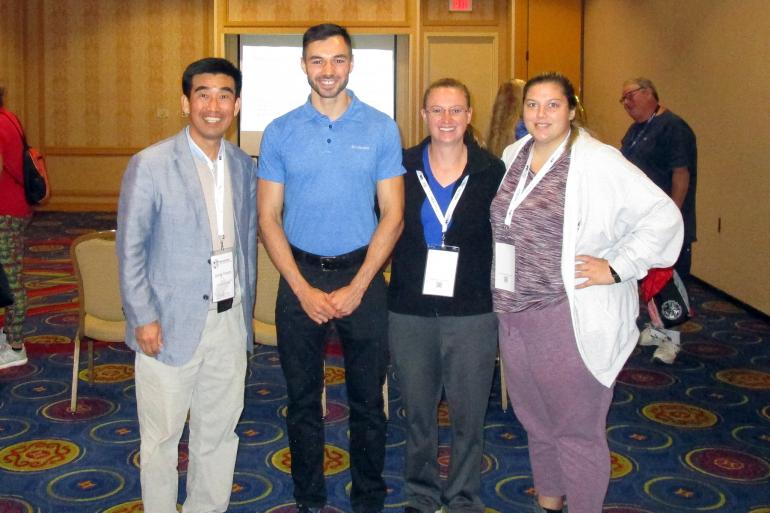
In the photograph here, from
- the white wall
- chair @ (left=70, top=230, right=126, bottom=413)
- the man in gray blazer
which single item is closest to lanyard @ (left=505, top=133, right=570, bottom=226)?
the man in gray blazer

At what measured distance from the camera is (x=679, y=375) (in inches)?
173

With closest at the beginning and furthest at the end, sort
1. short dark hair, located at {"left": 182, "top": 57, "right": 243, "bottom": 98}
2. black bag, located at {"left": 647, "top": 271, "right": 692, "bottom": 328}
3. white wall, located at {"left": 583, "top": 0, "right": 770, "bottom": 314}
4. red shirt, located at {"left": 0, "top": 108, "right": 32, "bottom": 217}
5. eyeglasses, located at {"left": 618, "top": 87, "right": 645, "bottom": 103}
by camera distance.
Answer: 1. short dark hair, located at {"left": 182, "top": 57, "right": 243, "bottom": 98}
2. red shirt, located at {"left": 0, "top": 108, "right": 32, "bottom": 217}
3. black bag, located at {"left": 647, "top": 271, "right": 692, "bottom": 328}
4. eyeglasses, located at {"left": 618, "top": 87, "right": 645, "bottom": 103}
5. white wall, located at {"left": 583, "top": 0, "right": 770, "bottom": 314}

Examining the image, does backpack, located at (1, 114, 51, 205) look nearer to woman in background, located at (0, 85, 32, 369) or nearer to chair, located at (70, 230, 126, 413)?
woman in background, located at (0, 85, 32, 369)

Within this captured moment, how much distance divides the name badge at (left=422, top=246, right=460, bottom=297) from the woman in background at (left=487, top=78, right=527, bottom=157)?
50.7 inches

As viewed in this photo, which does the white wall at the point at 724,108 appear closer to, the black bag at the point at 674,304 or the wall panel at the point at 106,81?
the black bag at the point at 674,304

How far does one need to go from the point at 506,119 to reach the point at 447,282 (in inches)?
57.9

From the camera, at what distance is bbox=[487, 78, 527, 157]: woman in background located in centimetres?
360

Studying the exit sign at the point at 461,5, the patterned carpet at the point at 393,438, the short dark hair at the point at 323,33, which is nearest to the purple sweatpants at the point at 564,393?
the patterned carpet at the point at 393,438

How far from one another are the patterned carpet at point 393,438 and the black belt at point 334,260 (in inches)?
36.8

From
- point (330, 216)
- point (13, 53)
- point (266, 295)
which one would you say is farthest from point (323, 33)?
point (13, 53)

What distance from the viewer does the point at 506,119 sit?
11.9 ft

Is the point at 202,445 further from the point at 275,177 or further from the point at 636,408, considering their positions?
the point at 636,408

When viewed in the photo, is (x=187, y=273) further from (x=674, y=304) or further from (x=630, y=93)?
(x=630, y=93)

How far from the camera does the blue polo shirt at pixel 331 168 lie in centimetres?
239
